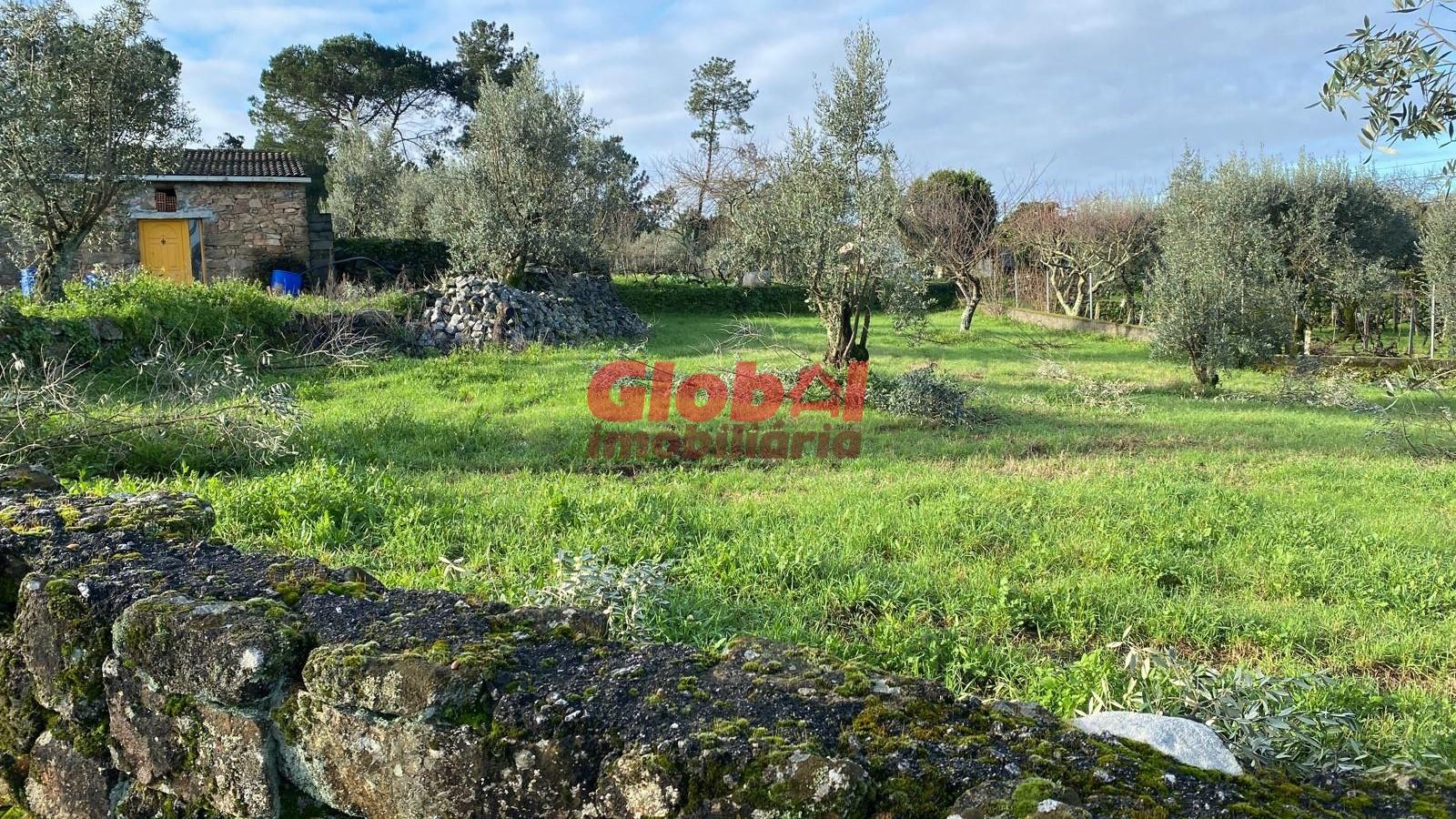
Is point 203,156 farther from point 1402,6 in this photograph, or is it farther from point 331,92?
point 1402,6

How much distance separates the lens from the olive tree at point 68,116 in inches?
486

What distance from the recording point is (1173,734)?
2.16m

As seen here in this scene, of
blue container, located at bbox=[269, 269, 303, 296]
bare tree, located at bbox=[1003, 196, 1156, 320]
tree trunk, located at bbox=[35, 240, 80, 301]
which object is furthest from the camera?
bare tree, located at bbox=[1003, 196, 1156, 320]

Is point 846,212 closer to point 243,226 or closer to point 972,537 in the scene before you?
point 972,537

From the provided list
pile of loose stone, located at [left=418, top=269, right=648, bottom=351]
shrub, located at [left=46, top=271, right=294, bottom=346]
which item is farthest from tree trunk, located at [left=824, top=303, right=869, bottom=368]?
shrub, located at [left=46, top=271, right=294, bottom=346]

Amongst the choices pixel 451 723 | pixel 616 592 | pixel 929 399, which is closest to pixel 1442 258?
pixel 929 399

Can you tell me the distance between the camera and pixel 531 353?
13164 millimetres

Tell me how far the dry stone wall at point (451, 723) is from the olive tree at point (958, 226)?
66.5 feet

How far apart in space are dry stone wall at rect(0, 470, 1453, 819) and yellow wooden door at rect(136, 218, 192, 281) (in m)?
21.4

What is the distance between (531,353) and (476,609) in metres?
11.3

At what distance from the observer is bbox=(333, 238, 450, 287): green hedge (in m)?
21.8

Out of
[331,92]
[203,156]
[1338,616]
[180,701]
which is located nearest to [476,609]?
[180,701]

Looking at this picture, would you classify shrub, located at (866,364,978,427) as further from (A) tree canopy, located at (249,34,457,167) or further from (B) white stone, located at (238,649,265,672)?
(A) tree canopy, located at (249,34,457,167)

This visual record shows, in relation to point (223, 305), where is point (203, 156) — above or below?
above
